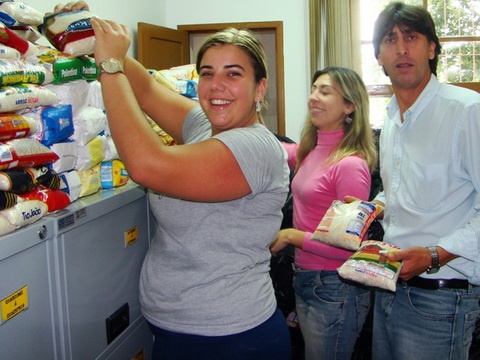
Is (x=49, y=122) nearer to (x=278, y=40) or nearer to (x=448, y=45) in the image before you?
(x=278, y=40)

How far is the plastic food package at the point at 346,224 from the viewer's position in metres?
1.67

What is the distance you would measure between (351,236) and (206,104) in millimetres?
718

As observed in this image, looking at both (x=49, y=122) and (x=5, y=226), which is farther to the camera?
(x=49, y=122)

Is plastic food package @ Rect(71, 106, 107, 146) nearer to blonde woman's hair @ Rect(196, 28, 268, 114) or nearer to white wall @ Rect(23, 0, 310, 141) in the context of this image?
blonde woman's hair @ Rect(196, 28, 268, 114)

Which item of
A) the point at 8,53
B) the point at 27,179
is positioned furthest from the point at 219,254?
the point at 8,53

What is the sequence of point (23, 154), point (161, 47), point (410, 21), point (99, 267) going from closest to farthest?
point (23, 154), point (99, 267), point (410, 21), point (161, 47)

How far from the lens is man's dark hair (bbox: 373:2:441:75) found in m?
1.59

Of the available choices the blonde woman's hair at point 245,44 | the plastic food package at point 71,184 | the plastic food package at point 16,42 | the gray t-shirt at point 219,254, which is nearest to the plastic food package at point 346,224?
the gray t-shirt at point 219,254

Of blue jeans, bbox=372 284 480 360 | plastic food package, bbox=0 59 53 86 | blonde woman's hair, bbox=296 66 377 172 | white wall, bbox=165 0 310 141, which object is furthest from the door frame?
plastic food package, bbox=0 59 53 86

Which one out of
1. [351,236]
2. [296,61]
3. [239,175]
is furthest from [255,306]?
[296,61]

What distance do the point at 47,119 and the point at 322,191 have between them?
1033 mm

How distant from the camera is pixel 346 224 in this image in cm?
167

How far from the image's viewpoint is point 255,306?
1.22 metres

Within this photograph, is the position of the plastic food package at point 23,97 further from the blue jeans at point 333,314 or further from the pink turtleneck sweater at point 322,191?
the blue jeans at point 333,314
